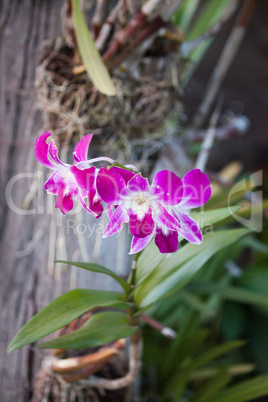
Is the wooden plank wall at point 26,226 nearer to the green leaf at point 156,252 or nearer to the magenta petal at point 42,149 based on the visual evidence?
the green leaf at point 156,252

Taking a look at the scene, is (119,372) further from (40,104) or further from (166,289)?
(40,104)

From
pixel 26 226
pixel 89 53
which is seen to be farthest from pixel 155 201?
pixel 26 226

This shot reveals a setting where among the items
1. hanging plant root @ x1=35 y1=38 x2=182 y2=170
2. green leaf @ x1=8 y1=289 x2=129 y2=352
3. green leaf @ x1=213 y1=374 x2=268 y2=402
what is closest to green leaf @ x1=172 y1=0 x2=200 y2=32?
hanging plant root @ x1=35 y1=38 x2=182 y2=170

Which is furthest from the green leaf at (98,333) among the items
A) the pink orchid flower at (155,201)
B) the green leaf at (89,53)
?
the green leaf at (89,53)

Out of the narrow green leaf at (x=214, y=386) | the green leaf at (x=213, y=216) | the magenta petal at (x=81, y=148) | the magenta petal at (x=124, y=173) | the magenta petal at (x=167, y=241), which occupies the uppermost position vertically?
the magenta petal at (x=81, y=148)

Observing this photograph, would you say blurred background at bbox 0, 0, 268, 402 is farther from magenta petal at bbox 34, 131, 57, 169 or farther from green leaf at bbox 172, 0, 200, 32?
magenta petal at bbox 34, 131, 57, 169

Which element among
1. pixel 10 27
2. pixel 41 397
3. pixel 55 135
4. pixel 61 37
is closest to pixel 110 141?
pixel 55 135
